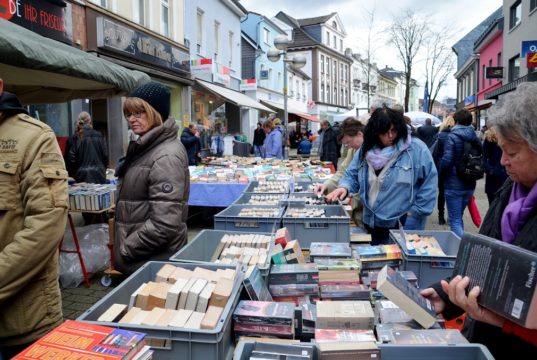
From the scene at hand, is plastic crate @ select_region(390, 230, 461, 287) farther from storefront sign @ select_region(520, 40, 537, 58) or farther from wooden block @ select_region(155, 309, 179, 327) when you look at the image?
storefront sign @ select_region(520, 40, 537, 58)

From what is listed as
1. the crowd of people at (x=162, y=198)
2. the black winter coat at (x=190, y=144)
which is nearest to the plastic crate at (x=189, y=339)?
the crowd of people at (x=162, y=198)

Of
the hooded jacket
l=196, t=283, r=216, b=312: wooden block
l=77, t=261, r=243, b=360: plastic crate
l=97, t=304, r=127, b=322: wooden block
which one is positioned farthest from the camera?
the hooded jacket

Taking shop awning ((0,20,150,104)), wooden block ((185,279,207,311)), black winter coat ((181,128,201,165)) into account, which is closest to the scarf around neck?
wooden block ((185,279,207,311))

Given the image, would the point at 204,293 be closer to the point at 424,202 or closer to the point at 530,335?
the point at 530,335

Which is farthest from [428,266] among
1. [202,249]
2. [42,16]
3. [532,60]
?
[532,60]

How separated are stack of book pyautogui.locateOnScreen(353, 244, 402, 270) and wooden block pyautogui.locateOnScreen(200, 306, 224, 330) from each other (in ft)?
4.13

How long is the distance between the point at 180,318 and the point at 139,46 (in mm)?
12245

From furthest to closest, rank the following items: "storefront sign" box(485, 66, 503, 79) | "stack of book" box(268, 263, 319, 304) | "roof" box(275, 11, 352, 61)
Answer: "roof" box(275, 11, 352, 61)
"storefront sign" box(485, 66, 503, 79)
"stack of book" box(268, 263, 319, 304)

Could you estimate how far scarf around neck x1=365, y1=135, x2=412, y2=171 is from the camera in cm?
346

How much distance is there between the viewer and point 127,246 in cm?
251

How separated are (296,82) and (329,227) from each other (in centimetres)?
3629

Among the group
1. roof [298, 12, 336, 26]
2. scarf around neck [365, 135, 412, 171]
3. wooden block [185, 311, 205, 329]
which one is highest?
roof [298, 12, 336, 26]

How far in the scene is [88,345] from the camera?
4.50ft

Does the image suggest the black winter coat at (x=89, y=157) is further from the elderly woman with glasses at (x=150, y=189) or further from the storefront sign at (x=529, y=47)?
the storefront sign at (x=529, y=47)
